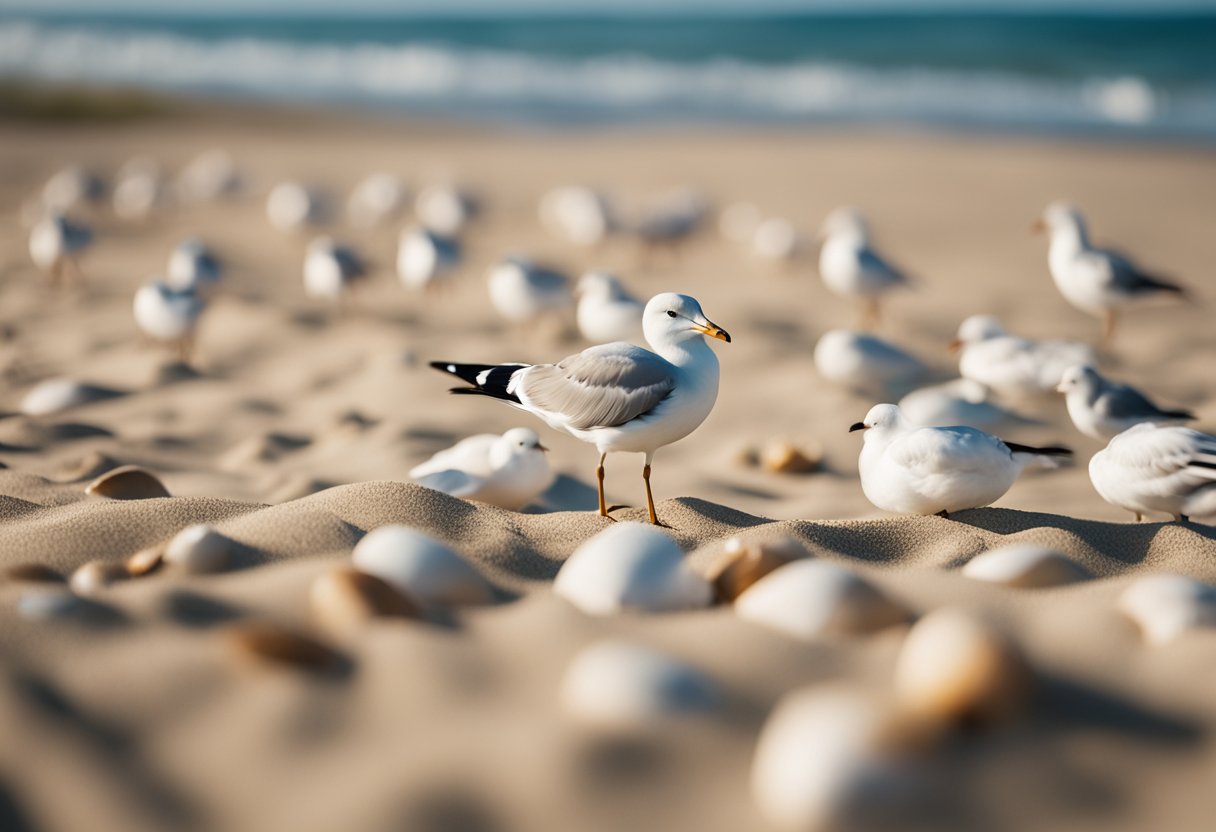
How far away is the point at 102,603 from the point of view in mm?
2629

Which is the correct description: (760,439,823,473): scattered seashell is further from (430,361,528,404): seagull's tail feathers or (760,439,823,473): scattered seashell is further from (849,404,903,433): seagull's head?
(430,361,528,404): seagull's tail feathers

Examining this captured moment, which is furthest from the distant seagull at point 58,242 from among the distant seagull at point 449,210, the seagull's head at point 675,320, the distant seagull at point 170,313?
the seagull's head at point 675,320

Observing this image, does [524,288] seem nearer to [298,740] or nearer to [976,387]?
[976,387]

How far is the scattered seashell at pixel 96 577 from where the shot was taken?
2803mm

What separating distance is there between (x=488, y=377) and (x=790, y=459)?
1.50 m

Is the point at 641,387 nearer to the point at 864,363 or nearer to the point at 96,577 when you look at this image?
the point at 96,577

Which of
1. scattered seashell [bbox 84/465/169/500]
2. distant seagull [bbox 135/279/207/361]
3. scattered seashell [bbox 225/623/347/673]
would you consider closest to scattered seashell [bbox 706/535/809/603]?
scattered seashell [bbox 225/623/347/673]

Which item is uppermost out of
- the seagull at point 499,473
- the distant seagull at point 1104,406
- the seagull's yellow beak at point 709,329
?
the seagull's yellow beak at point 709,329

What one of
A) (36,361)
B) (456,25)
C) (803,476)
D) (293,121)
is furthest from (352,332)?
(456,25)

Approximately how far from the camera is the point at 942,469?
11.3 feet

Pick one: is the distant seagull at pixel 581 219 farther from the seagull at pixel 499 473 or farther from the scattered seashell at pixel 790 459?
the seagull at pixel 499 473

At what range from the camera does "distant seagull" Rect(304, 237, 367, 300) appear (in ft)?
23.7

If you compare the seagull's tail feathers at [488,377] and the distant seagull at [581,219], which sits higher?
the seagull's tail feathers at [488,377]

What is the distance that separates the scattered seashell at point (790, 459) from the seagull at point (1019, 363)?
1.17 meters
